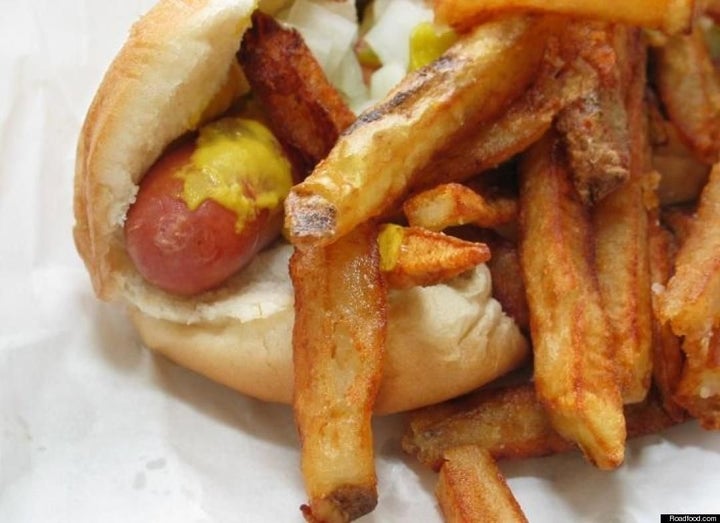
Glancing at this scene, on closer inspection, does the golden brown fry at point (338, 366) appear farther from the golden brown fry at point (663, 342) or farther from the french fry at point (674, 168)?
the french fry at point (674, 168)

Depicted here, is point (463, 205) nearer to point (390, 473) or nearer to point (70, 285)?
point (390, 473)

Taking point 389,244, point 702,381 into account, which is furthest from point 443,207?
→ point 702,381

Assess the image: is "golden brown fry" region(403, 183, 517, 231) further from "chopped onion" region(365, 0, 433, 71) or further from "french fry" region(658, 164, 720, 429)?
"chopped onion" region(365, 0, 433, 71)

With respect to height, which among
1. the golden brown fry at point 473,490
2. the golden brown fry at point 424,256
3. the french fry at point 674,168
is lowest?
the golden brown fry at point 473,490

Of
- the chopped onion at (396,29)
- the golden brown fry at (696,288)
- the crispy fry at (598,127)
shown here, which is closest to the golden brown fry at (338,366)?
the crispy fry at (598,127)

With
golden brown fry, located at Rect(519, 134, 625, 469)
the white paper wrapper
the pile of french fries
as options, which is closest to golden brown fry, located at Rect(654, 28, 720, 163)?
the pile of french fries

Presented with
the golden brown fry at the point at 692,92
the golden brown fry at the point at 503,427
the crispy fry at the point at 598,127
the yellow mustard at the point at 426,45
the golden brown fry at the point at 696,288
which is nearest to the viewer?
the golden brown fry at the point at 696,288
